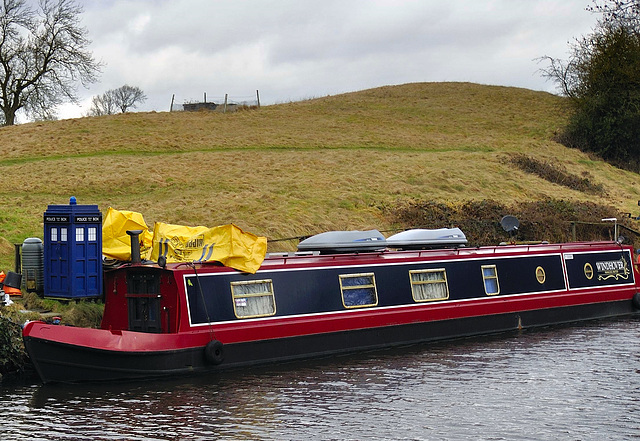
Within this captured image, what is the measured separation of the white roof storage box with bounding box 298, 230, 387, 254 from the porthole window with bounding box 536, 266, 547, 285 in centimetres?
437

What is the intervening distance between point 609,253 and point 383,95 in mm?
43497

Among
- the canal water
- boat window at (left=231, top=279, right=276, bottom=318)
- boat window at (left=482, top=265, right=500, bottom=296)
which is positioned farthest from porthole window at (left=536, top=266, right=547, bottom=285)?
boat window at (left=231, top=279, right=276, bottom=318)

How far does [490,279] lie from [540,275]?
1.56 metres

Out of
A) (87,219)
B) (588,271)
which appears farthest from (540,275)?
(87,219)

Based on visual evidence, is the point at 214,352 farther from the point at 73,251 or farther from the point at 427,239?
the point at 427,239

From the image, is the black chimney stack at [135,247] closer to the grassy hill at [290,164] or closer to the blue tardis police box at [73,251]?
the blue tardis police box at [73,251]

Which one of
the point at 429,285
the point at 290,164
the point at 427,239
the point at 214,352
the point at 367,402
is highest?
the point at 290,164

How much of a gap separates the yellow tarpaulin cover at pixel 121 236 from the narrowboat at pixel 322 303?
58.6 inches

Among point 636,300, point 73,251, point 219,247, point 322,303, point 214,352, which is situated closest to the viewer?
point 214,352

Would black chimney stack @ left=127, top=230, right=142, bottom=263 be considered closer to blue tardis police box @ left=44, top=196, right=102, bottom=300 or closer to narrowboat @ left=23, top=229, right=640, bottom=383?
narrowboat @ left=23, top=229, right=640, bottom=383

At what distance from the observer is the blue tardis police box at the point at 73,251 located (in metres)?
15.3

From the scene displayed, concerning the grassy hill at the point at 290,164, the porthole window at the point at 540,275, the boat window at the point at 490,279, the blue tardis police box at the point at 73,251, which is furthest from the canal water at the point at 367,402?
the grassy hill at the point at 290,164

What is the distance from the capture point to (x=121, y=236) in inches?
676

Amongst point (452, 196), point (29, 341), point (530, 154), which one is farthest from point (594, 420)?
point (530, 154)
